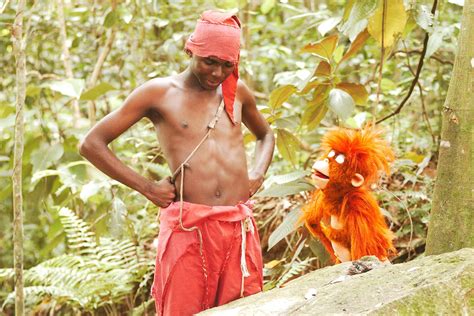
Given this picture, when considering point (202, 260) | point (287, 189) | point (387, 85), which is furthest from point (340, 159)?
point (387, 85)

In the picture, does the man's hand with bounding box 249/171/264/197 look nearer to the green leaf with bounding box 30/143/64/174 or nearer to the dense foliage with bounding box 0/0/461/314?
the dense foliage with bounding box 0/0/461/314

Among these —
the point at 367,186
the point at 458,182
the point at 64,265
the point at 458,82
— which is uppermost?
the point at 458,82

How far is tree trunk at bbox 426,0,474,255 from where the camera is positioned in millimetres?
2080

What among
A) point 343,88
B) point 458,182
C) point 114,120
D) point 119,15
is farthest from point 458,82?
point 119,15

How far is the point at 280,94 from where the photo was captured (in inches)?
122

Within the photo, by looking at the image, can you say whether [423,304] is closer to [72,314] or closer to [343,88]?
[343,88]

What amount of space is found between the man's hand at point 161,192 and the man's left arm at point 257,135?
414mm

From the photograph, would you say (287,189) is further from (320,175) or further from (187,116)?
(187,116)

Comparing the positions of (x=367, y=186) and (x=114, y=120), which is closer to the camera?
(x=114, y=120)

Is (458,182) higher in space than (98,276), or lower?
higher

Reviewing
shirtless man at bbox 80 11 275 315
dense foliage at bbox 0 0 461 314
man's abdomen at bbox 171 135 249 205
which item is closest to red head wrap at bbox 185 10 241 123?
shirtless man at bbox 80 11 275 315

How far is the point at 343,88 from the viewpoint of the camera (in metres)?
3.16

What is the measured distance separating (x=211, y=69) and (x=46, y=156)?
3.96 feet

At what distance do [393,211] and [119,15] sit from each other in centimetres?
209
